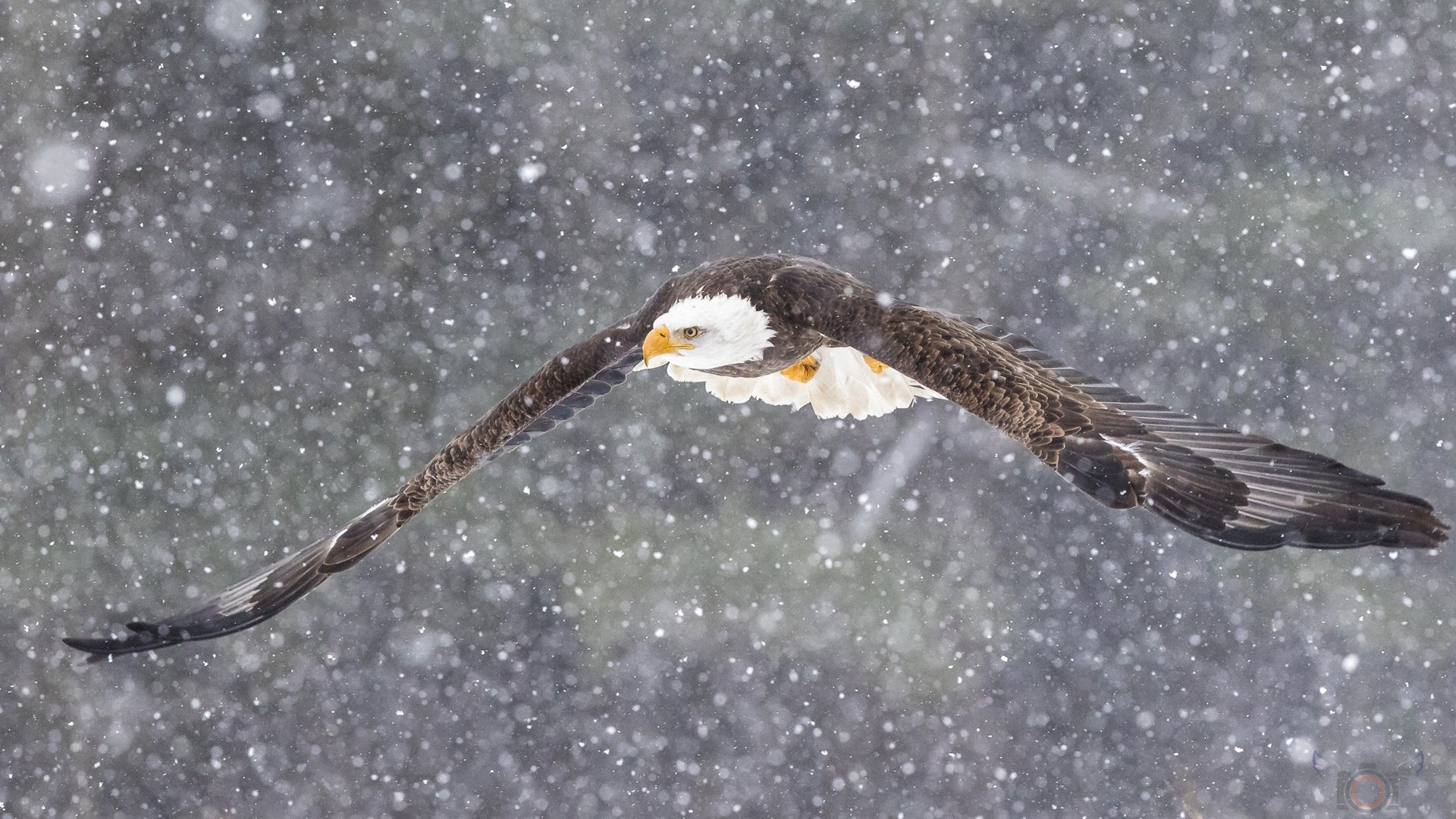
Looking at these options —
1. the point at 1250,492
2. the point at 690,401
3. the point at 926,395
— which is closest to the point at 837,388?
the point at 926,395

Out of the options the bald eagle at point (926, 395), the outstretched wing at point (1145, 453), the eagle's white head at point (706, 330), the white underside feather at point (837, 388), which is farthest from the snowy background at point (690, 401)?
the outstretched wing at point (1145, 453)

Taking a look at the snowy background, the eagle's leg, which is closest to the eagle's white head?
the eagle's leg

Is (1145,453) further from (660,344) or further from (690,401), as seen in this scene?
(690,401)

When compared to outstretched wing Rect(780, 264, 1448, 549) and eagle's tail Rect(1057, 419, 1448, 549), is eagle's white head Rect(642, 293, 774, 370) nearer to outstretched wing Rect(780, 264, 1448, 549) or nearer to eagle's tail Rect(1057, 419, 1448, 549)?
outstretched wing Rect(780, 264, 1448, 549)

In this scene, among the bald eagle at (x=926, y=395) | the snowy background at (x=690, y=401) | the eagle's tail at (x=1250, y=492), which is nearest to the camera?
the eagle's tail at (x=1250, y=492)

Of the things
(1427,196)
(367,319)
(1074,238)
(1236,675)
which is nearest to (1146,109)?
(1074,238)

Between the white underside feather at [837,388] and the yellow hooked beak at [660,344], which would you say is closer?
the yellow hooked beak at [660,344]

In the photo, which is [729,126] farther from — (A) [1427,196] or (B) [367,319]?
(A) [1427,196]

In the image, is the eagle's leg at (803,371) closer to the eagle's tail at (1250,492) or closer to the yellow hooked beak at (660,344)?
the yellow hooked beak at (660,344)
